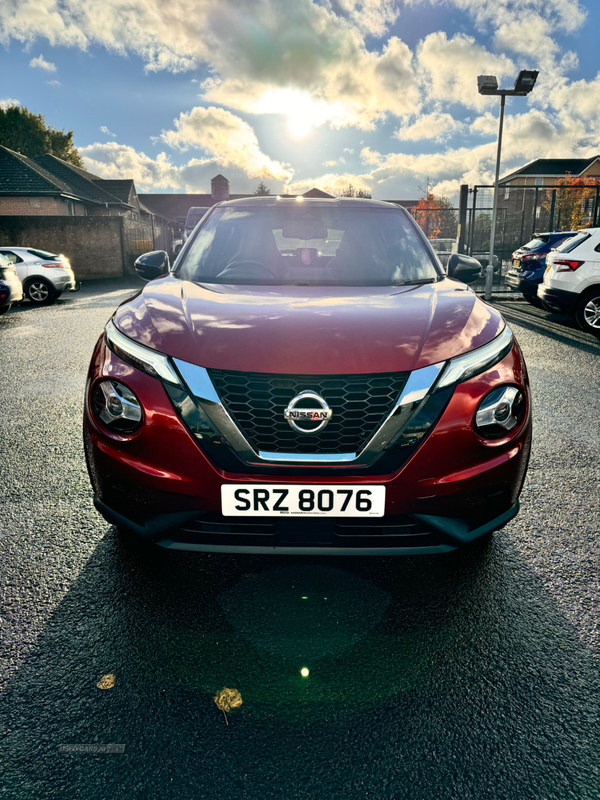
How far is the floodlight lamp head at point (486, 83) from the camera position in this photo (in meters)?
14.2

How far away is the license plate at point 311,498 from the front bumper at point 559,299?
9320 mm

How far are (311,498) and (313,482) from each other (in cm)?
6

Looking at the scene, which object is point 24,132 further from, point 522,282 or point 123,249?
point 522,282

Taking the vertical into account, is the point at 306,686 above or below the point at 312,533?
below

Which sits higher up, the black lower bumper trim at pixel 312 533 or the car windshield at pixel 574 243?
the car windshield at pixel 574 243

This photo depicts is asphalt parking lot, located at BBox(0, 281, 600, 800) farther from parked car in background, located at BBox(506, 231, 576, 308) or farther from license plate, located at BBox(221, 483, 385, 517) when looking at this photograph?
parked car in background, located at BBox(506, 231, 576, 308)

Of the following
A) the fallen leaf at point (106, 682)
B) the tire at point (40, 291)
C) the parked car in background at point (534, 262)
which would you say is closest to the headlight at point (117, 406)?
the fallen leaf at point (106, 682)

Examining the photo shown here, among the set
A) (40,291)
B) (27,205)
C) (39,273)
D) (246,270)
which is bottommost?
(40,291)

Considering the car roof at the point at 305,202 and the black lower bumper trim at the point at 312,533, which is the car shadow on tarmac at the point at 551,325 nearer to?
the car roof at the point at 305,202

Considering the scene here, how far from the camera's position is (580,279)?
9977 mm

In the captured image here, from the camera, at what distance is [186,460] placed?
2104mm

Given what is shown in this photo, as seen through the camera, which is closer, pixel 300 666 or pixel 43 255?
pixel 300 666

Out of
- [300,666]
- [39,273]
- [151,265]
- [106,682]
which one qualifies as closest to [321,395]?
[300,666]

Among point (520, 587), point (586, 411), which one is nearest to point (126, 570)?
point (520, 587)
